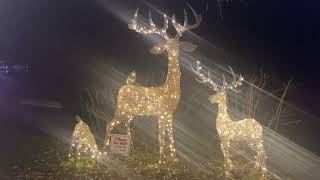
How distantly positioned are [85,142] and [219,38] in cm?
480

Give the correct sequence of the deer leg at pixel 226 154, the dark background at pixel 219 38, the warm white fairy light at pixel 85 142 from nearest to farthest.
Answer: the deer leg at pixel 226 154
the warm white fairy light at pixel 85 142
the dark background at pixel 219 38

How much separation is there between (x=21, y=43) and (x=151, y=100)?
10.1m

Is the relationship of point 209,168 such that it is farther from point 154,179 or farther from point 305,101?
point 305,101

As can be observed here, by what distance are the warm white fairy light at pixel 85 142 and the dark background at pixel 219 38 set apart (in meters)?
3.78

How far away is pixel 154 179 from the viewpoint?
6.76 meters

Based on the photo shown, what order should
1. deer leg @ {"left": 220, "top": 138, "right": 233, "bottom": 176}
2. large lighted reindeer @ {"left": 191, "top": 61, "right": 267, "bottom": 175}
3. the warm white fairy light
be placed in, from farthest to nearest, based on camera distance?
the warm white fairy light < deer leg @ {"left": 220, "top": 138, "right": 233, "bottom": 176} < large lighted reindeer @ {"left": 191, "top": 61, "right": 267, "bottom": 175}

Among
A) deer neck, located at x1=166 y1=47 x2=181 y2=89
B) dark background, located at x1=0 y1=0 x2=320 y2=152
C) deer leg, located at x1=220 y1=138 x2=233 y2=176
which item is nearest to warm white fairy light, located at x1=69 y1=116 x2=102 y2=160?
deer neck, located at x1=166 y1=47 x2=181 y2=89

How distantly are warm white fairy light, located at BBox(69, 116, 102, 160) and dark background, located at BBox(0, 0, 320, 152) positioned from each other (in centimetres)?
378

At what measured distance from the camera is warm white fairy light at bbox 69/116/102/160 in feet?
25.0

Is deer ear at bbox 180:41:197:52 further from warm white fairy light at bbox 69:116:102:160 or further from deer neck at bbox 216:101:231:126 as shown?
warm white fairy light at bbox 69:116:102:160

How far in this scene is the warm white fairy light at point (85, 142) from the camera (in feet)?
25.0

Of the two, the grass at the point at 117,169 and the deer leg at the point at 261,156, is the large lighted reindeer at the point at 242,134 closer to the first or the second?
the deer leg at the point at 261,156

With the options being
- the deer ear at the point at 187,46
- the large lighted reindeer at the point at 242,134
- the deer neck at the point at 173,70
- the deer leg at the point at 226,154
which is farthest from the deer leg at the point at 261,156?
the deer ear at the point at 187,46

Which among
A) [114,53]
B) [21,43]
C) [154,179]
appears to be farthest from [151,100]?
[21,43]
